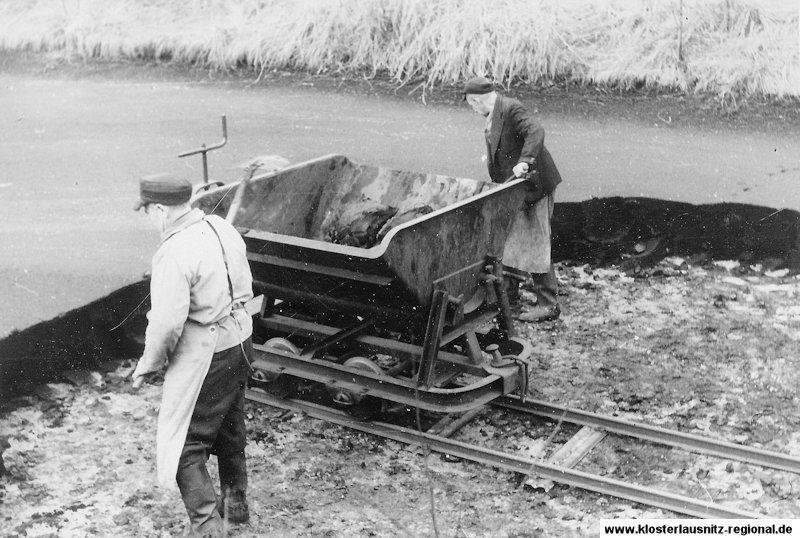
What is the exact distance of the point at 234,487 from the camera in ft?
17.4

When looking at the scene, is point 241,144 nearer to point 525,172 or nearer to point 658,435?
point 525,172

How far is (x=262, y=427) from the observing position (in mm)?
6633

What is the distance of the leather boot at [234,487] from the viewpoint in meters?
5.27

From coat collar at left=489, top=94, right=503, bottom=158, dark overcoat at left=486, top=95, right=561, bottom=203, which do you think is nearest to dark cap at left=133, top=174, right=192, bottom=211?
dark overcoat at left=486, top=95, right=561, bottom=203

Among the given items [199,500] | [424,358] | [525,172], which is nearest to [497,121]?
[525,172]

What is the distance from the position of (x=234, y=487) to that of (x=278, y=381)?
1.49 meters

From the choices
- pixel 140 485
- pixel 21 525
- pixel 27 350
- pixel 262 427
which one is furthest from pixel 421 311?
pixel 27 350

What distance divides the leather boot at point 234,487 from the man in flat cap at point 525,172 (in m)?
3.01

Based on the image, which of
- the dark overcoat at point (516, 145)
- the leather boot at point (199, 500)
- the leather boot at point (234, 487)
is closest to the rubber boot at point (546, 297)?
the dark overcoat at point (516, 145)

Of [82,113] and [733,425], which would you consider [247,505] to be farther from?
[82,113]

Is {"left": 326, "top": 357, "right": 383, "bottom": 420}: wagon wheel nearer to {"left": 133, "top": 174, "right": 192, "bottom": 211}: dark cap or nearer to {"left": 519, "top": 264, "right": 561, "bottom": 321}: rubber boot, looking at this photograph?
{"left": 133, "top": 174, "right": 192, "bottom": 211}: dark cap

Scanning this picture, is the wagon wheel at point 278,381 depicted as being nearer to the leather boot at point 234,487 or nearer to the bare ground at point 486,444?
the bare ground at point 486,444

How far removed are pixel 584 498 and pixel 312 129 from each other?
25.7 feet

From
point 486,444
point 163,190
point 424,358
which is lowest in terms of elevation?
point 486,444
